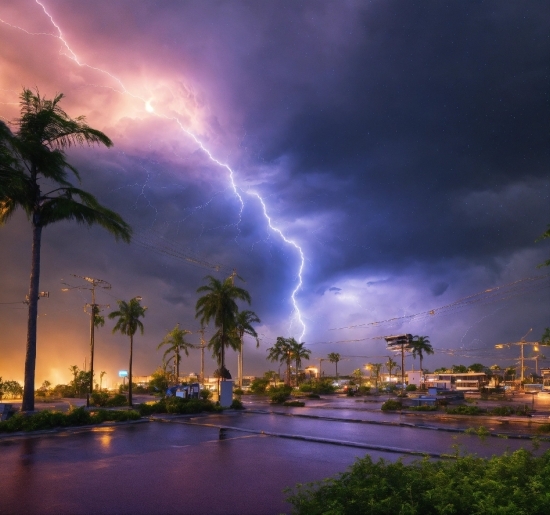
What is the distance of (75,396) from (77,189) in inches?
1660

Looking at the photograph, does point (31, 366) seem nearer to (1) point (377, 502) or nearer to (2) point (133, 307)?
(1) point (377, 502)

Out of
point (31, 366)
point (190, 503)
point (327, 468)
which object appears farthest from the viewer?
point (31, 366)

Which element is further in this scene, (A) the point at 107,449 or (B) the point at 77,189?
(B) the point at 77,189

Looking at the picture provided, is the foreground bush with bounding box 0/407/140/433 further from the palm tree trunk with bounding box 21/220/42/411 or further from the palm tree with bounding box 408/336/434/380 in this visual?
the palm tree with bounding box 408/336/434/380

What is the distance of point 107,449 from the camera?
49.5ft

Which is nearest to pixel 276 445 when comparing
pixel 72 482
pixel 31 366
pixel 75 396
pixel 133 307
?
pixel 72 482

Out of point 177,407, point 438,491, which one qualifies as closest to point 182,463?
point 438,491

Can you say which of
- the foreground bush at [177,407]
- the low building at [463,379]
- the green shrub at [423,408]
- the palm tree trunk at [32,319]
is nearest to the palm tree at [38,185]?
the palm tree trunk at [32,319]

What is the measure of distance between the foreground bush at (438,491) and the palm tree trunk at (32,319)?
57.6ft

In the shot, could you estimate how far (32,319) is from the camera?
2017 centimetres

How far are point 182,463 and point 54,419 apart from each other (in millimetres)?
9970

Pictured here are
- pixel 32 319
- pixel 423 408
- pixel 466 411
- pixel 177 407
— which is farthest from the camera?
pixel 423 408

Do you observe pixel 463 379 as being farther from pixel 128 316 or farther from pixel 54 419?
pixel 54 419

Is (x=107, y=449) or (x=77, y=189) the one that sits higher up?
(x=77, y=189)
